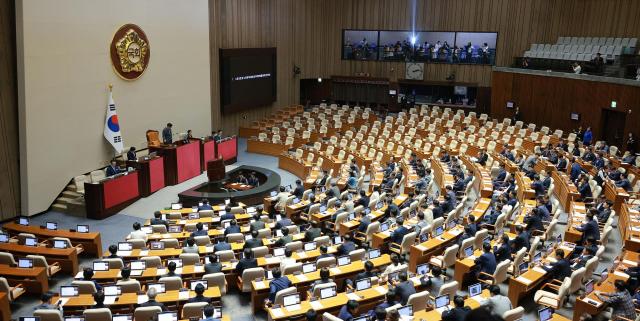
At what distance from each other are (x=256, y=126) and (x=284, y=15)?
6664 mm

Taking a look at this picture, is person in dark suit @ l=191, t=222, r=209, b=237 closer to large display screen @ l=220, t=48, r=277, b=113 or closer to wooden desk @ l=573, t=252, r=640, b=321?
wooden desk @ l=573, t=252, r=640, b=321

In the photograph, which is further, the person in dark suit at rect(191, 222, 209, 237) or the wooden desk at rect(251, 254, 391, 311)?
the person in dark suit at rect(191, 222, 209, 237)

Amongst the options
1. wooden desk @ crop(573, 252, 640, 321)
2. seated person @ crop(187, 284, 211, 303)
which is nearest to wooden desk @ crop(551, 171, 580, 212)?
wooden desk @ crop(573, 252, 640, 321)

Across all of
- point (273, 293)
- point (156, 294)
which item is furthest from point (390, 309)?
point (156, 294)

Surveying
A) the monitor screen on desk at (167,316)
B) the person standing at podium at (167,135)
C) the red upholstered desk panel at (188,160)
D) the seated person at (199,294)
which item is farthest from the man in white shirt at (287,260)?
the person standing at podium at (167,135)

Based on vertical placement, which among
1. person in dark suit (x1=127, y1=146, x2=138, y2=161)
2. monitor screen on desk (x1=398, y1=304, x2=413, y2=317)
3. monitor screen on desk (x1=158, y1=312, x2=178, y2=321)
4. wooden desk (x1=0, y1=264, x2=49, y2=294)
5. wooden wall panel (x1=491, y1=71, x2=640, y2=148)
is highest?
wooden wall panel (x1=491, y1=71, x2=640, y2=148)

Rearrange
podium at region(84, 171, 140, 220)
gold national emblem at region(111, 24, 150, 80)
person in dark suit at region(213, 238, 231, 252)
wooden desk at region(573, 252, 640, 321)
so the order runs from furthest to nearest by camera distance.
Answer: gold national emblem at region(111, 24, 150, 80) < podium at region(84, 171, 140, 220) < person in dark suit at region(213, 238, 231, 252) < wooden desk at region(573, 252, 640, 321)

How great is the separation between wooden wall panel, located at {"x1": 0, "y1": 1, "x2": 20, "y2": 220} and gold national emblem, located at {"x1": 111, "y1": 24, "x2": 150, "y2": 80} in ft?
12.1

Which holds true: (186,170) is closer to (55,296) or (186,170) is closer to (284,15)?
(55,296)

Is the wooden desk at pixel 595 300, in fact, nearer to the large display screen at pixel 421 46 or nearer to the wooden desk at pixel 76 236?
the wooden desk at pixel 76 236

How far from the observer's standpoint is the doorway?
2286 cm

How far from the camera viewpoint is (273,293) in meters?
9.78

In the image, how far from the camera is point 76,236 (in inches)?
521

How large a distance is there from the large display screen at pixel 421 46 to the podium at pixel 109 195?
65.1 ft
